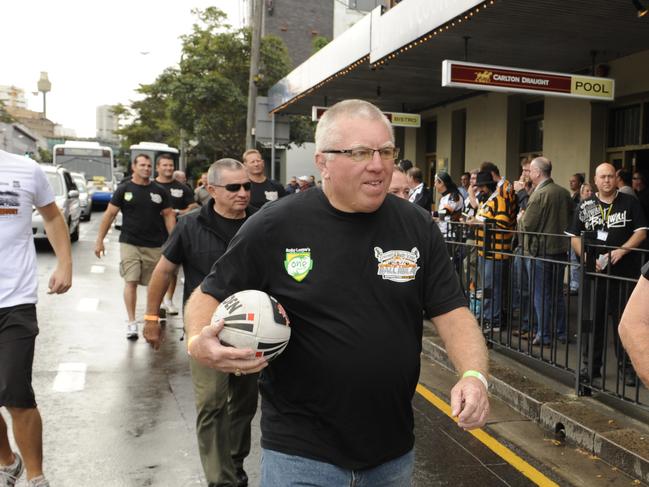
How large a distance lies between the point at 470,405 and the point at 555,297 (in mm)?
4698

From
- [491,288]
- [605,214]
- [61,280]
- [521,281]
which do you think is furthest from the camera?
[491,288]

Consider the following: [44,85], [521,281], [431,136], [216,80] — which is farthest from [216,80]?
[44,85]

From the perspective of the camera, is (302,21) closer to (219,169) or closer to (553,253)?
(553,253)

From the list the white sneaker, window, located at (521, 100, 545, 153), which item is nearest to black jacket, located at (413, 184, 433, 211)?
Result: the white sneaker

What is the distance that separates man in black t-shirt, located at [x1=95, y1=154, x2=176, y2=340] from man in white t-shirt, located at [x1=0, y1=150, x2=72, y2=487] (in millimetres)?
4730

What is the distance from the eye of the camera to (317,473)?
236 centimetres

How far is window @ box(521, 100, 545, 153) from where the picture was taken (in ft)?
48.8

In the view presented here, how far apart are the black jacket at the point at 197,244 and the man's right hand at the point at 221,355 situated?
2.45 m

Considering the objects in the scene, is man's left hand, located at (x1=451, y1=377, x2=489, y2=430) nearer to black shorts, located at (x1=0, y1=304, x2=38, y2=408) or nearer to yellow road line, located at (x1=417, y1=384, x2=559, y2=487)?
yellow road line, located at (x1=417, y1=384, x2=559, y2=487)

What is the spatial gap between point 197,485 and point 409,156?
58.3 feet

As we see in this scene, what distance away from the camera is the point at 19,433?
3.90 metres

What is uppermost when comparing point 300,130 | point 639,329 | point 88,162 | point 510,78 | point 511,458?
point 300,130

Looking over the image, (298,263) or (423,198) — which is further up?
(423,198)

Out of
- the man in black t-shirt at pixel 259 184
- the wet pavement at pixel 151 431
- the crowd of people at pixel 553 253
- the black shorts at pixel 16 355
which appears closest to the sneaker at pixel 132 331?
the wet pavement at pixel 151 431
